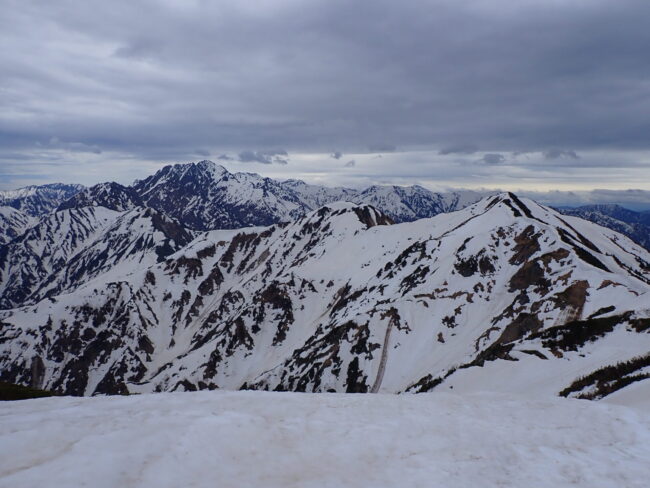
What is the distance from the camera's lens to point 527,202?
16625 cm

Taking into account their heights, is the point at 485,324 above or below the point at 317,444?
below

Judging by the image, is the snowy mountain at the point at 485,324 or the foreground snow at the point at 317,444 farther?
the snowy mountain at the point at 485,324

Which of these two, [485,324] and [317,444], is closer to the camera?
[317,444]

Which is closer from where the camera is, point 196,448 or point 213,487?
point 213,487

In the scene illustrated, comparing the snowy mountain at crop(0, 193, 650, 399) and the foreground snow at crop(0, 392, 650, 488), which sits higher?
the foreground snow at crop(0, 392, 650, 488)

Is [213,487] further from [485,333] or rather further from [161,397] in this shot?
[485,333]

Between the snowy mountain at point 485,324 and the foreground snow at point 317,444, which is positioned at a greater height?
the foreground snow at point 317,444

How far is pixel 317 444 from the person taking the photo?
15.0 m

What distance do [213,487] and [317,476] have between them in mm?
3352

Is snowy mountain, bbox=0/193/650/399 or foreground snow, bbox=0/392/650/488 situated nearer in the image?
foreground snow, bbox=0/392/650/488

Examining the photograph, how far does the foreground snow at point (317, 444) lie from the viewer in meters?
12.5

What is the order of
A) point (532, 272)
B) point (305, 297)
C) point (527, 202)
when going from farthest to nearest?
1. point (305, 297)
2. point (527, 202)
3. point (532, 272)

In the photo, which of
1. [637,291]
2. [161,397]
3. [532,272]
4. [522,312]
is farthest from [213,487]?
[532,272]

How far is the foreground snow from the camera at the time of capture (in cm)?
1247
